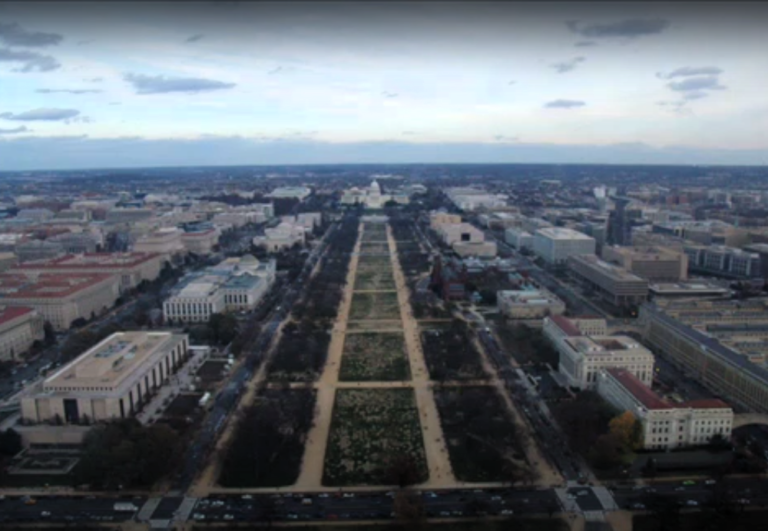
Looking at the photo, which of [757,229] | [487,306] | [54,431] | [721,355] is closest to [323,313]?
[487,306]

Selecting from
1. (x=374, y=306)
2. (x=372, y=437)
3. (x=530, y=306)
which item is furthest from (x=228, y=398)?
(x=530, y=306)

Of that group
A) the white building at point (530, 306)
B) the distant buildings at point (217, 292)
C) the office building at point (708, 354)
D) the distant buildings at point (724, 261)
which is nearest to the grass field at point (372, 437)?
the office building at point (708, 354)

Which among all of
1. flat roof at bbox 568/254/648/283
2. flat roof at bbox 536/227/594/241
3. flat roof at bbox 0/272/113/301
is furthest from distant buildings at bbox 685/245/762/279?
flat roof at bbox 0/272/113/301

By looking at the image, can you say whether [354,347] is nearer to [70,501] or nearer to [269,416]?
[269,416]

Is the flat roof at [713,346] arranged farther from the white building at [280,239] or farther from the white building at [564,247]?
the white building at [280,239]

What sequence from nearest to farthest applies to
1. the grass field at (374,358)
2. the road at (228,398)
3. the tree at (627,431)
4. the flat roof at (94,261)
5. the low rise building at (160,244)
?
the road at (228,398), the tree at (627,431), the grass field at (374,358), the flat roof at (94,261), the low rise building at (160,244)
